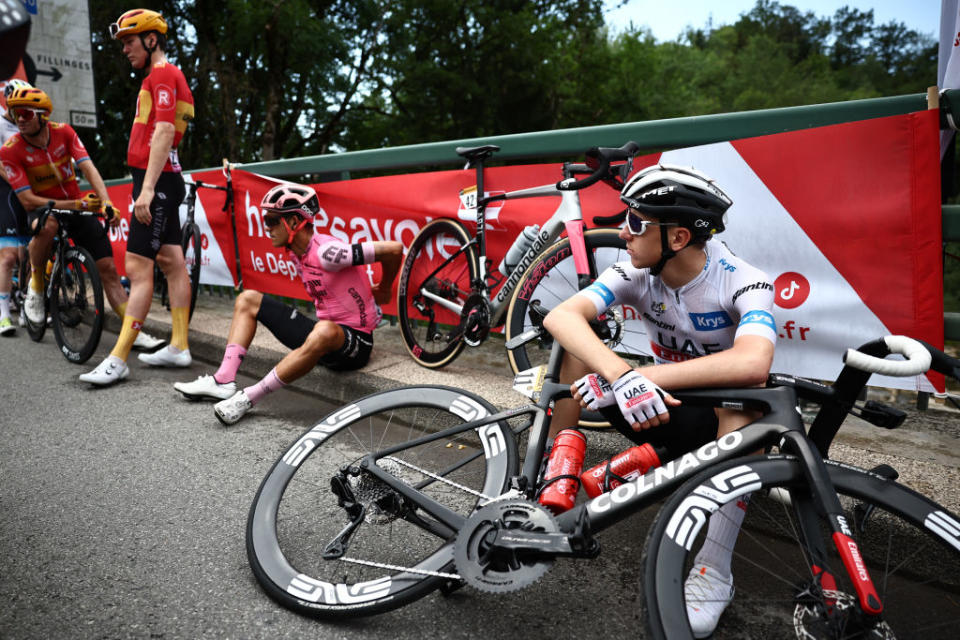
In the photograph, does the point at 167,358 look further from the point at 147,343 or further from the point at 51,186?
the point at 51,186

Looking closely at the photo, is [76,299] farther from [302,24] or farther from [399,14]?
[399,14]

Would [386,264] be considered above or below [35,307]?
above

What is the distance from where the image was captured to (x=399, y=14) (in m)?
17.4

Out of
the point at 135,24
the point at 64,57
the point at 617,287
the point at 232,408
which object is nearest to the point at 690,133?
the point at 617,287

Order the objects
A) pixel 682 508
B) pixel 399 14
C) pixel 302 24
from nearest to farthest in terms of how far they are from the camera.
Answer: pixel 682 508 → pixel 302 24 → pixel 399 14

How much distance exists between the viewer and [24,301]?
624cm

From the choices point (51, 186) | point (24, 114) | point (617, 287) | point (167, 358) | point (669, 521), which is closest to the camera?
point (669, 521)

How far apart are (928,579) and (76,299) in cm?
600

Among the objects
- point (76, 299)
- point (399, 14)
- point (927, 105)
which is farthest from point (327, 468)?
point (399, 14)

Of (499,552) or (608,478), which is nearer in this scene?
(499,552)

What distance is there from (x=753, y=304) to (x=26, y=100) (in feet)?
19.0

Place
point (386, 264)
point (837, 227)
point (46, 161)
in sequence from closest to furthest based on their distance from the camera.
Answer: point (837, 227) < point (386, 264) < point (46, 161)

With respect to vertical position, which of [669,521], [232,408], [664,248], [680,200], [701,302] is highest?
[680,200]

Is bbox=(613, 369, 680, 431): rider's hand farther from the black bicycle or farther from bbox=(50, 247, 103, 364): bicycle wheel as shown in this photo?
the black bicycle
